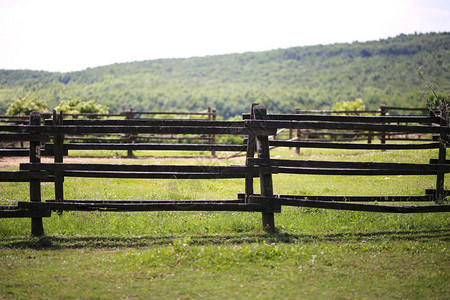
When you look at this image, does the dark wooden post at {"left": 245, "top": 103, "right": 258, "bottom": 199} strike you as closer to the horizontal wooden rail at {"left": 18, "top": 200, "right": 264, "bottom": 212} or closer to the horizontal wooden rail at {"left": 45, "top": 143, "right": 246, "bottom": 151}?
the horizontal wooden rail at {"left": 18, "top": 200, "right": 264, "bottom": 212}

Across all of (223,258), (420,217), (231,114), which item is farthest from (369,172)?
(231,114)

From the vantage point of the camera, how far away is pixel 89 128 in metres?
6.64

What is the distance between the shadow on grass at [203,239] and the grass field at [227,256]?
2 centimetres

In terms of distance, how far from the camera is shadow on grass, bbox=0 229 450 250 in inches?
243

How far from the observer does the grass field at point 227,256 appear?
14.7 ft

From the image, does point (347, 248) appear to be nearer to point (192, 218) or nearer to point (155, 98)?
point (192, 218)

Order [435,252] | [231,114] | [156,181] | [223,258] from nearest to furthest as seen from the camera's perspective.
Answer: [223,258] < [435,252] < [156,181] < [231,114]

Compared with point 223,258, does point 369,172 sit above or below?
above

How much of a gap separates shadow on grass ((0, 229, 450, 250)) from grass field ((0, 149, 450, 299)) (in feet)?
0.05

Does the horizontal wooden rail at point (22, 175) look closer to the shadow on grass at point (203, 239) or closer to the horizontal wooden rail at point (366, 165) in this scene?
the shadow on grass at point (203, 239)

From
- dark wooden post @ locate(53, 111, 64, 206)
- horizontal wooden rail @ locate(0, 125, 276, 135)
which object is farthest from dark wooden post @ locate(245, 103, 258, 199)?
dark wooden post @ locate(53, 111, 64, 206)

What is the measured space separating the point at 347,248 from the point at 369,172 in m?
2.52

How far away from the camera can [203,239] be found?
6332 mm

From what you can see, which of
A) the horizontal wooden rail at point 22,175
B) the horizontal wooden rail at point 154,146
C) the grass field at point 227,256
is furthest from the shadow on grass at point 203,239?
the horizontal wooden rail at point 154,146
